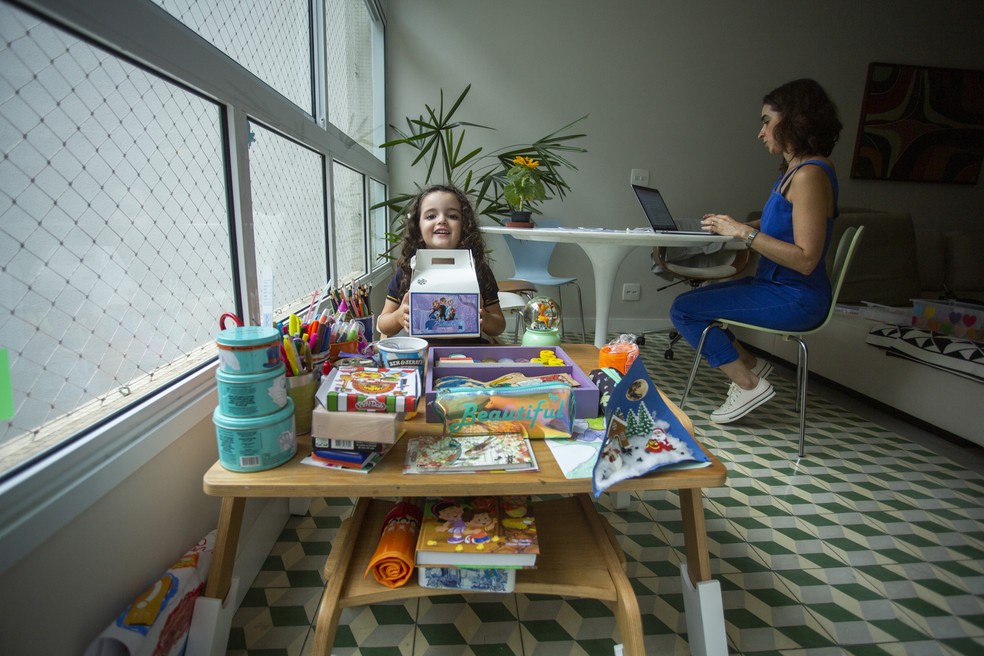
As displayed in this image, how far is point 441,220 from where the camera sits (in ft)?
4.94

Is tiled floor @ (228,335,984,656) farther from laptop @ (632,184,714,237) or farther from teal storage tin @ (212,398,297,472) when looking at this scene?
laptop @ (632,184,714,237)

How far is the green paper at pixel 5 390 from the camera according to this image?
0.50 meters

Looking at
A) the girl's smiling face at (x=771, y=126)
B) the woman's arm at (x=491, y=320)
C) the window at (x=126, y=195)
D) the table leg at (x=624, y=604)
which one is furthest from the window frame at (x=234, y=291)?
the girl's smiling face at (x=771, y=126)

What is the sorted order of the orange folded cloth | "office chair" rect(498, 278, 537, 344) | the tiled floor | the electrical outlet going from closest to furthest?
the orange folded cloth < the tiled floor < "office chair" rect(498, 278, 537, 344) < the electrical outlet

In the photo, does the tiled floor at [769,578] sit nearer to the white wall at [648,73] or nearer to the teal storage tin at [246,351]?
→ the teal storage tin at [246,351]

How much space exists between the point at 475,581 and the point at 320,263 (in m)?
1.58

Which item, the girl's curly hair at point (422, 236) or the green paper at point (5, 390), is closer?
the green paper at point (5, 390)

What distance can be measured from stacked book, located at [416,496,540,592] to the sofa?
2167 millimetres

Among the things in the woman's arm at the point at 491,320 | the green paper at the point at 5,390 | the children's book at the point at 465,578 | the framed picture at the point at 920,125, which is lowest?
the children's book at the point at 465,578

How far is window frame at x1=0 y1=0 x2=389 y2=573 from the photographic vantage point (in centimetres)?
55

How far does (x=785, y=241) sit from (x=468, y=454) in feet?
5.57

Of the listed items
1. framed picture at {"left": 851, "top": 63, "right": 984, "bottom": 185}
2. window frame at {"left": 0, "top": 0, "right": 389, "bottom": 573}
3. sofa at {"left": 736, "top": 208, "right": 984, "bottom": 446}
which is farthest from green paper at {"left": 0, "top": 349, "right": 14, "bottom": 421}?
framed picture at {"left": 851, "top": 63, "right": 984, "bottom": 185}

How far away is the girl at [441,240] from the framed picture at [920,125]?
12.3ft

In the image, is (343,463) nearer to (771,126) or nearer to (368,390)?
(368,390)
